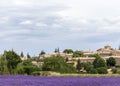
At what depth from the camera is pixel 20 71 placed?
43.2 metres

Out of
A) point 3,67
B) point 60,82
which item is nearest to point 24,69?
point 3,67

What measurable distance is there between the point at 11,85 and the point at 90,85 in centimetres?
277

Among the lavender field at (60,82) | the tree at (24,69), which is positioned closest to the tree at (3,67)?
the tree at (24,69)

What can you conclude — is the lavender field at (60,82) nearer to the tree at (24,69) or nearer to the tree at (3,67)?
the tree at (3,67)

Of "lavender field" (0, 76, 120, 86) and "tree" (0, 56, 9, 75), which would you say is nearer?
"lavender field" (0, 76, 120, 86)

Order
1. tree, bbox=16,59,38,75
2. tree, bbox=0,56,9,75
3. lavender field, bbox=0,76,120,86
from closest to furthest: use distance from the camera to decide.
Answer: lavender field, bbox=0,76,120,86 < tree, bbox=0,56,9,75 < tree, bbox=16,59,38,75

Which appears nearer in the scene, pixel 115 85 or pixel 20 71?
pixel 115 85

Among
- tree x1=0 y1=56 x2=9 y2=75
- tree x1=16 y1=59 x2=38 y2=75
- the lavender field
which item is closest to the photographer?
the lavender field

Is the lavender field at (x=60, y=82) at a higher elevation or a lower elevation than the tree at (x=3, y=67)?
lower

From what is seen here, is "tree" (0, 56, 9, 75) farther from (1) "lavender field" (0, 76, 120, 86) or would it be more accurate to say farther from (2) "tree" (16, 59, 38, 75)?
(1) "lavender field" (0, 76, 120, 86)

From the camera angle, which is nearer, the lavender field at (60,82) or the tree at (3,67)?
the lavender field at (60,82)

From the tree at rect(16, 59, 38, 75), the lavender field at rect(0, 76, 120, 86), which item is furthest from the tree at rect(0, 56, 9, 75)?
the lavender field at rect(0, 76, 120, 86)


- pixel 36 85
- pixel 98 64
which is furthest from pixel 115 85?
pixel 98 64

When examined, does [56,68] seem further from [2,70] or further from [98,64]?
[98,64]
